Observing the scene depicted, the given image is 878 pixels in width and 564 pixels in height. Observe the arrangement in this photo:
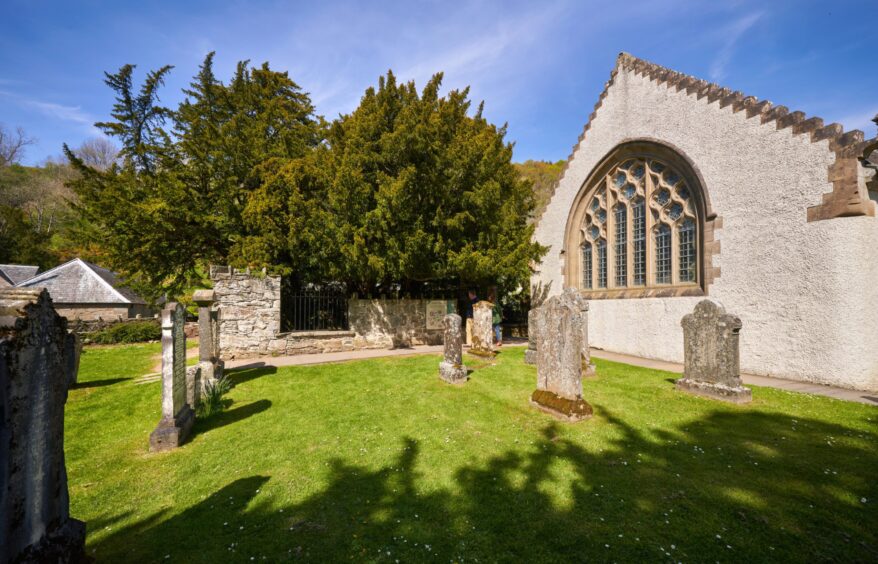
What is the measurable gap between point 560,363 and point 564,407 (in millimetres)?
723

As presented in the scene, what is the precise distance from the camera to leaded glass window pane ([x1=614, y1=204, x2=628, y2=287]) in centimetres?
1290

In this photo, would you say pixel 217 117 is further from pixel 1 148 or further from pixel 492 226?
pixel 1 148

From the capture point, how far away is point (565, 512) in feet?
11.0

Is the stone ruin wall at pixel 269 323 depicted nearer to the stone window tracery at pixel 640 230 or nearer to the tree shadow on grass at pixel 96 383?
the tree shadow on grass at pixel 96 383

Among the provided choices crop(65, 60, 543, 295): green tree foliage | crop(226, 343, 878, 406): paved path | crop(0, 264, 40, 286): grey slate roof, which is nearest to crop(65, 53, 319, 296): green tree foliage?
crop(65, 60, 543, 295): green tree foliage

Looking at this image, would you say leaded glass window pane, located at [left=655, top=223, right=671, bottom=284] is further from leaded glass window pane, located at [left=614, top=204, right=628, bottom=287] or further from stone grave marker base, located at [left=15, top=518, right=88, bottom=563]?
stone grave marker base, located at [left=15, top=518, right=88, bottom=563]

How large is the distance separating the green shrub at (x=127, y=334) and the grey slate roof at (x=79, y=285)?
16.9ft

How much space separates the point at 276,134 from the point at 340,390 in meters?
13.1

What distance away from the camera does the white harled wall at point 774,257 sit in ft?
24.6

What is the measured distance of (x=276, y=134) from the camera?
1599 cm

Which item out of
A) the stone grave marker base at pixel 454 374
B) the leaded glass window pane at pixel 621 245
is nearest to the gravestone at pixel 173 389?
the stone grave marker base at pixel 454 374

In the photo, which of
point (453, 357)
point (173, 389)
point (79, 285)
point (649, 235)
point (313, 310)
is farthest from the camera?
point (79, 285)

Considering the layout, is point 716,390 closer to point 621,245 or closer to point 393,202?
point 621,245

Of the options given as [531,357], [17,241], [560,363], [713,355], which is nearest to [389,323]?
[531,357]
